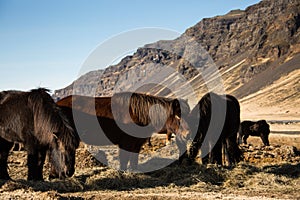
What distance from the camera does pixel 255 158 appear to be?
12.5 metres

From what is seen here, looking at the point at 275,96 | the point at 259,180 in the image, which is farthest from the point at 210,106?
the point at 275,96

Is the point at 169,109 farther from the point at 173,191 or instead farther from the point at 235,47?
the point at 235,47

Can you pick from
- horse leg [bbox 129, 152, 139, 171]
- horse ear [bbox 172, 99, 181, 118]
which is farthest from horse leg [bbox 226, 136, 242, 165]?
horse leg [bbox 129, 152, 139, 171]

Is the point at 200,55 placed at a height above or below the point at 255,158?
above

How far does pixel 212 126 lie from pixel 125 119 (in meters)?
2.76

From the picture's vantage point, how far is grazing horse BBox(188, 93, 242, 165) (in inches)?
390

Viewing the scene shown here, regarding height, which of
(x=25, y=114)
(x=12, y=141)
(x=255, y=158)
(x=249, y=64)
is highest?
(x=249, y=64)

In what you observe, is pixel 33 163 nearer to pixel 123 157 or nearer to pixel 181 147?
pixel 123 157

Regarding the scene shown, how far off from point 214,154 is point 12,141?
5.60 metres

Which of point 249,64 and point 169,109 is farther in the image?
point 249,64

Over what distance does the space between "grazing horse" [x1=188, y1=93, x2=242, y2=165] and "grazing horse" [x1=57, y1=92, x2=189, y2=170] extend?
511mm

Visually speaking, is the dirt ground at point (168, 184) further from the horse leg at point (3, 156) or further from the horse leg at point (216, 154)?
the horse leg at point (216, 154)

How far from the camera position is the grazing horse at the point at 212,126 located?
989 cm

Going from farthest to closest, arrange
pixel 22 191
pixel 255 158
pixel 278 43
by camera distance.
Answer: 1. pixel 278 43
2. pixel 255 158
3. pixel 22 191
